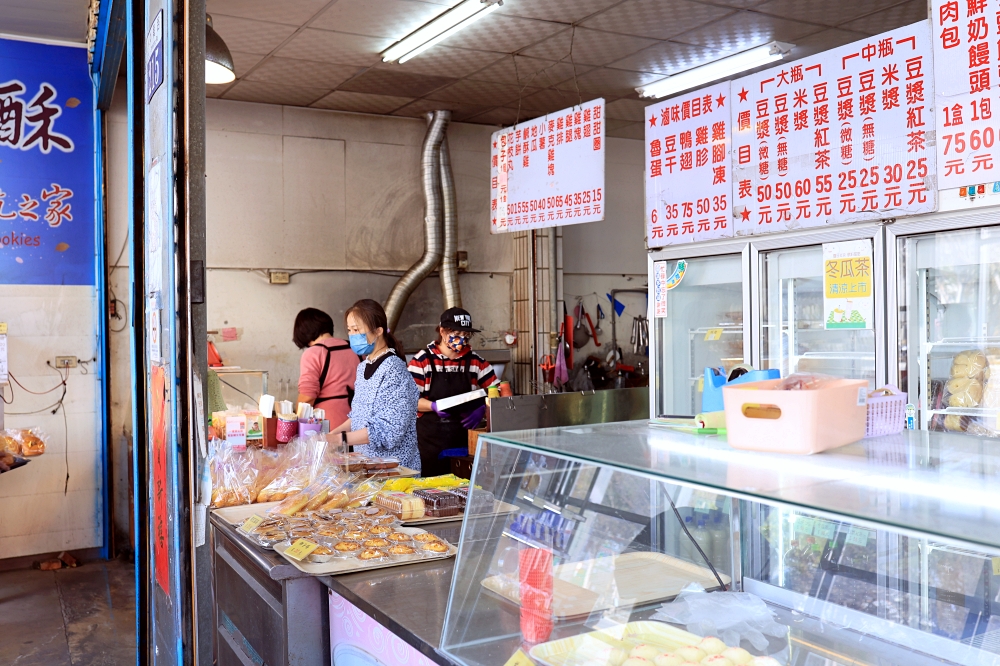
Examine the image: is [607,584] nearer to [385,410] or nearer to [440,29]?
[385,410]

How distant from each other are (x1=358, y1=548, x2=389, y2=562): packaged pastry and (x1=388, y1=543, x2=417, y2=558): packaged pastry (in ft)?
0.08

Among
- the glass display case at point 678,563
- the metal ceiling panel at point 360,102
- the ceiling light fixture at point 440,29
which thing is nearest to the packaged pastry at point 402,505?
the glass display case at point 678,563

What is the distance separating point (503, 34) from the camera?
5.63 metres

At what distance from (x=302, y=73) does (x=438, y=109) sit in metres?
1.49

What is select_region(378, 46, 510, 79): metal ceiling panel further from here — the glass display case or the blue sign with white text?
the glass display case

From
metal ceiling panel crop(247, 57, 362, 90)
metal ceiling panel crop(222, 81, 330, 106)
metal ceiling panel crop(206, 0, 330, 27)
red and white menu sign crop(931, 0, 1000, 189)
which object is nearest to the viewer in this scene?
red and white menu sign crop(931, 0, 1000, 189)

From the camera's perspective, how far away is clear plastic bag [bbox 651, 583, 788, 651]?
1.70 m

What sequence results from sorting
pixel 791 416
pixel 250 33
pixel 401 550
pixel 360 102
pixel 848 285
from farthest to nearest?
pixel 360 102, pixel 250 33, pixel 848 285, pixel 401 550, pixel 791 416

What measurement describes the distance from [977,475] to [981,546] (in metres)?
0.41

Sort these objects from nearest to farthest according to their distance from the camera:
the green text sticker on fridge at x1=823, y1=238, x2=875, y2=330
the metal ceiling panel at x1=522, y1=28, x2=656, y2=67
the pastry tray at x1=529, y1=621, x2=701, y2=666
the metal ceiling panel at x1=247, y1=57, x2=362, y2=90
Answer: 1. the pastry tray at x1=529, y1=621, x2=701, y2=666
2. the green text sticker on fridge at x1=823, y1=238, x2=875, y2=330
3. the metal ceiling panel at x1=522, y1=28, x2=656, y2=67
4. the metal ceiling panel at x1=247, y1=57, x2=362, y2=90

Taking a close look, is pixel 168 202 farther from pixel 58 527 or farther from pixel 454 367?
pixel 58 527

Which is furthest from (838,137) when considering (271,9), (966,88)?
(271,9)

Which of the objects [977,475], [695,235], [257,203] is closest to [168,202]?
[977,475]

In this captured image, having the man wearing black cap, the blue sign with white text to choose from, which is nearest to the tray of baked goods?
the man wearing black cap
